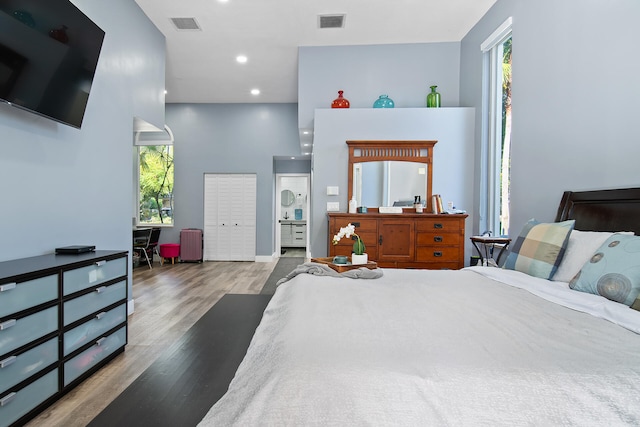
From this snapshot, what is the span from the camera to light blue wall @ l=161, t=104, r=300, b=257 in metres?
7.28

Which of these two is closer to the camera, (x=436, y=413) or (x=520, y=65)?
(x=436, y=413)

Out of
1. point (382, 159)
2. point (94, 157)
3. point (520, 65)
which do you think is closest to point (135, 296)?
point (94, 157)

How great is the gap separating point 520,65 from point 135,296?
17.1ft

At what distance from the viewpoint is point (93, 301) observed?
2229mm

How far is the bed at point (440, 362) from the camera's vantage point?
A: 681 mm

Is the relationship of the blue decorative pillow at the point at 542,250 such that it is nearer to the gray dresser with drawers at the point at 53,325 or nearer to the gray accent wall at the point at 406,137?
the gray accent wall at the point at 406,137

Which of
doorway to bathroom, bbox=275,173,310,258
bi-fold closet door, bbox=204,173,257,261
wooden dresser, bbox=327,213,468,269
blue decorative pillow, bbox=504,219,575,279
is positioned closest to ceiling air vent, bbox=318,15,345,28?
wooden dresser, bbox=327,213,468,269

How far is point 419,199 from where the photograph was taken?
4305 mm

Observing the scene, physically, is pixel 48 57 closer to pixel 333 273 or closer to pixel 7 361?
pixel 7 361

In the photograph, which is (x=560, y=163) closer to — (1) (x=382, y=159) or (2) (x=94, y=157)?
(1) (x=382, y=159)

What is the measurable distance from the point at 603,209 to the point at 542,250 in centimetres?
55

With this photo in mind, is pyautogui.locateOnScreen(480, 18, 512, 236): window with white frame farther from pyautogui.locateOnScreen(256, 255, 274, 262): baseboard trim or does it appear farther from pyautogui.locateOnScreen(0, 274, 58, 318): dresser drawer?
pyautogui.locateOnScreen(256, 255, 274, 262): baseboard trim

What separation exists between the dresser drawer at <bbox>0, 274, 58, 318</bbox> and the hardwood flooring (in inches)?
25.6

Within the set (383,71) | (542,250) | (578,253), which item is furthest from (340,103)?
(578,253)
